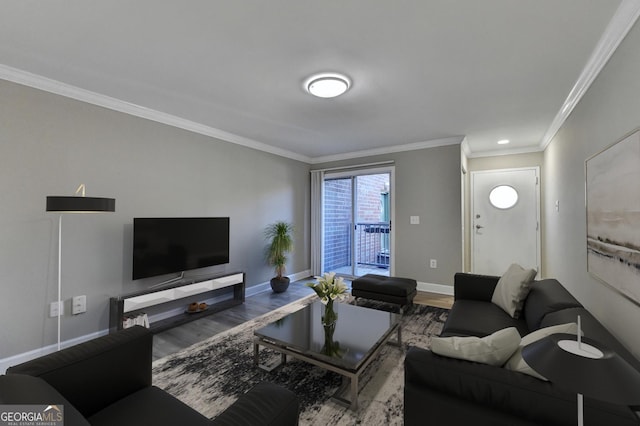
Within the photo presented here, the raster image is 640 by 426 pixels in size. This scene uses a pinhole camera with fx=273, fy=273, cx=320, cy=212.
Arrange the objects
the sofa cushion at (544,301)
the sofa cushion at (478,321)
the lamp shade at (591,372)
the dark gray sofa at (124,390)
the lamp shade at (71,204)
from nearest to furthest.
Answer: the lamp shade at (591,372)
the dark gray sofa at (124,390)
the sofa cushion at (544,301)
the sofa cushion at (478,321)
the lamp shade at (71,204)

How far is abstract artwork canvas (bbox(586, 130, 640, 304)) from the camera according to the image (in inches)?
61.8

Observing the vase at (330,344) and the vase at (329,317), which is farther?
the vase at (329,317)

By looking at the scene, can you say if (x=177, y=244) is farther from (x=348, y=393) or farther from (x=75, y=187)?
(x=348, y=393)

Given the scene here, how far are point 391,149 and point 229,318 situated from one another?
373cm

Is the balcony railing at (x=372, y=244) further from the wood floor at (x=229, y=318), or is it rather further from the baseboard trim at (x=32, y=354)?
the baseboard trim at (x=32, y=354)

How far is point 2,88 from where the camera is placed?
2283 mm

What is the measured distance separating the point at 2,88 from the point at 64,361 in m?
2.54

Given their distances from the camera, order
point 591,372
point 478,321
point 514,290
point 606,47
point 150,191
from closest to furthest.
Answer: point 591,372, point 606,47, point 478,321, point 514,290, point 150,191

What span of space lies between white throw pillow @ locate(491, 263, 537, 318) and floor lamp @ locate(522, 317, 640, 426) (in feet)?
5.69

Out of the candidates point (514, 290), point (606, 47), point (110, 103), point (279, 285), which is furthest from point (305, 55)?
point (279, 285)

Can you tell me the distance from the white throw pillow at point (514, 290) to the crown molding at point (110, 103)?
152 inches

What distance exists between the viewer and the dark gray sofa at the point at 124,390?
104 cm

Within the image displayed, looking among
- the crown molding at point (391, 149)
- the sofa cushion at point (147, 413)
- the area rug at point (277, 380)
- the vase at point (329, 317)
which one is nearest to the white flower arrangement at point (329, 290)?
the vase at point (329, 317)

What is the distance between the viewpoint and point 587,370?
0.72 m
